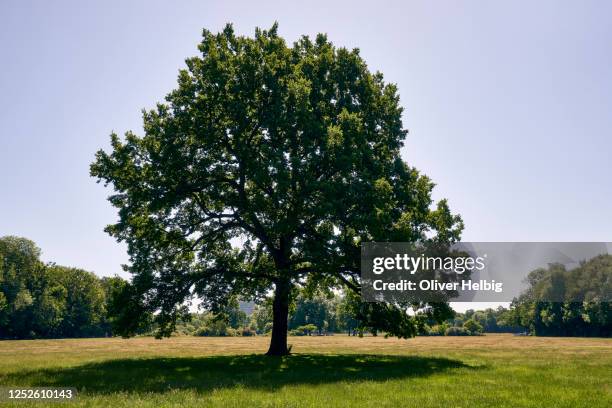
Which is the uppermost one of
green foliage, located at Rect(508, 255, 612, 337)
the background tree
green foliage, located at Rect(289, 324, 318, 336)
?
the background tree

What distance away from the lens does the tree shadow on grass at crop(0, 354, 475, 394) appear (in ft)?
61.6

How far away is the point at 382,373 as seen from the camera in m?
23.4

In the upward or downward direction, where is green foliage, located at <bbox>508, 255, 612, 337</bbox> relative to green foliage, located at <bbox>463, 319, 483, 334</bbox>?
upward

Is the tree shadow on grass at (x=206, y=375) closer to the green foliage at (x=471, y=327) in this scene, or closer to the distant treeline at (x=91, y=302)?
the distant treeline at (x=91, y=302)

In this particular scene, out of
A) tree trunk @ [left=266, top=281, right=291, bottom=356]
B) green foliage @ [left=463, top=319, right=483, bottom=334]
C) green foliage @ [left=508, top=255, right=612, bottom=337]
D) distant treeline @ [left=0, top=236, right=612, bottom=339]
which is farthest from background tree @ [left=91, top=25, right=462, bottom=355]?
green foliage @ [left=463, top=319, right=483, bottom=334]

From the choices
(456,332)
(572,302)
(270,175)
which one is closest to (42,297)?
(270,175)

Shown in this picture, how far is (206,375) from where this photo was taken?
22.3m

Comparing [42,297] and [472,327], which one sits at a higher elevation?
[42,297]

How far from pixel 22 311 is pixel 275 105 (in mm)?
92332

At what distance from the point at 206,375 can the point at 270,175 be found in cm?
1276

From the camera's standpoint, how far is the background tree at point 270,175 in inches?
1176

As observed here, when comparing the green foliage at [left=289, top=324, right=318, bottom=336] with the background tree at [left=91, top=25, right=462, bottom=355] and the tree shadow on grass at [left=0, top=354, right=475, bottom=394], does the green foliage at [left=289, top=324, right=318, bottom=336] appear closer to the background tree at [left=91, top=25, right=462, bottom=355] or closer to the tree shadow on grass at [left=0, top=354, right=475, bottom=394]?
the background tree at [left=91, top=25, right=462, bottom=355]

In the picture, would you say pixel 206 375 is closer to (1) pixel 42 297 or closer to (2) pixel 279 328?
(2) pixel 279 328

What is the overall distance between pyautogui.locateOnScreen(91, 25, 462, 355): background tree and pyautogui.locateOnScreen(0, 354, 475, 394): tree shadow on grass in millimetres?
5454
